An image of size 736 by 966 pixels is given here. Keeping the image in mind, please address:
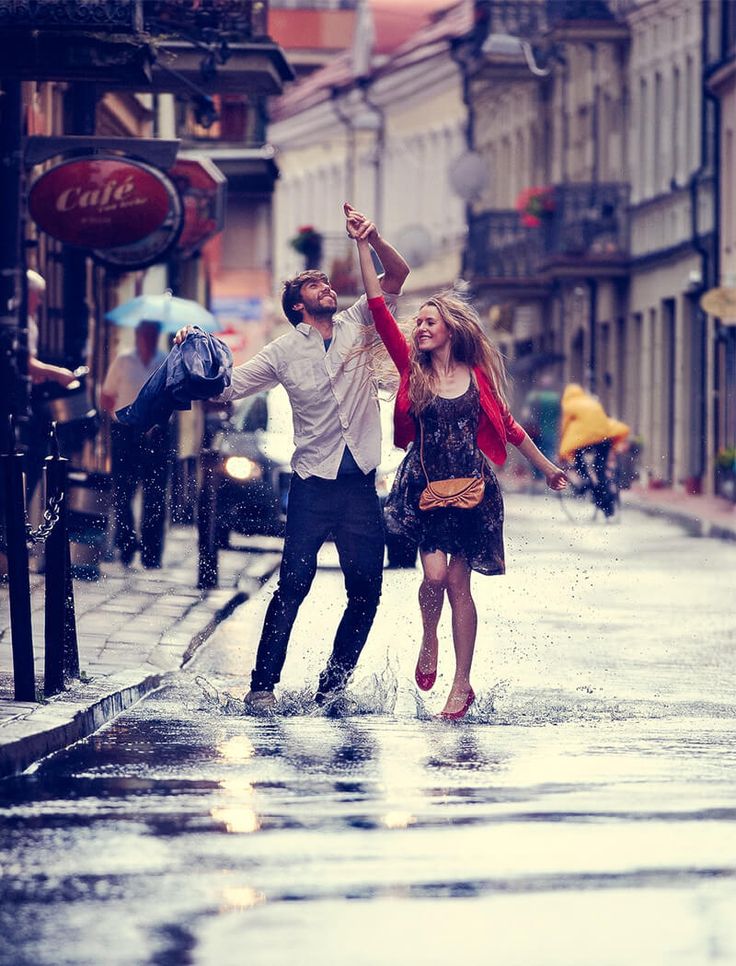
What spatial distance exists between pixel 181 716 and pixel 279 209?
7677 cm

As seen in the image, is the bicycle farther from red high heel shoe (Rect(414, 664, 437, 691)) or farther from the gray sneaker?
the gray sneaker

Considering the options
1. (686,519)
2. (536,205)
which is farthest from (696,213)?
(686,519)

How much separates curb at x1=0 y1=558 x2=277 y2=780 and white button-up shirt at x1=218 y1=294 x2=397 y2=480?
1.18 metres

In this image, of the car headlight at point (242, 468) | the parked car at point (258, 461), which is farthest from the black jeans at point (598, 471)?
the car headlight at point (242, 468)

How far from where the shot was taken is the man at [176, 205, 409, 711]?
37.1 ft

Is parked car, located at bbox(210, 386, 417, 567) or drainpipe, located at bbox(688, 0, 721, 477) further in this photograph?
drainpipe, located at bbox(688, 0, 721, 477)

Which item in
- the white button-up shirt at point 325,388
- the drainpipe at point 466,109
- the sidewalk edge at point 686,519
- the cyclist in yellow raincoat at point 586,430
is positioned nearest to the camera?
the white button-up shirt at point 325,388

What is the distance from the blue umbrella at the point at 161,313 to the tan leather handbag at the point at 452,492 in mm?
12346

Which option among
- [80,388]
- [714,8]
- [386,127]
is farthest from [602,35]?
[80,388]

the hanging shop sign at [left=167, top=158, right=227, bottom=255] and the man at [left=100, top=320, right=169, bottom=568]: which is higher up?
the hanging shop sign at [left=167, top=158, right=227, bottom=255]

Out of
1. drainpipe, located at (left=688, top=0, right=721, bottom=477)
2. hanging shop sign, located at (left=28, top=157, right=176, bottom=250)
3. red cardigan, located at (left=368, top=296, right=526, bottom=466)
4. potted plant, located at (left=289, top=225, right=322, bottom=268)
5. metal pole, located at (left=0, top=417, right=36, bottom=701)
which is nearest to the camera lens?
metal pole, located at (left=0, top=417, right=36, bottom=701)

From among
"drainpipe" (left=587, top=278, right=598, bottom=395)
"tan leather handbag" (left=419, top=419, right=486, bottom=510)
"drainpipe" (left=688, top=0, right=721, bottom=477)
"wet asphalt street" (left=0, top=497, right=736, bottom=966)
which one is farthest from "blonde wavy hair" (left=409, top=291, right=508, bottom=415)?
"drainpipe" (left=587, top=278, right=598, bottom=395)

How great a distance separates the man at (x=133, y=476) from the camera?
19969 mm

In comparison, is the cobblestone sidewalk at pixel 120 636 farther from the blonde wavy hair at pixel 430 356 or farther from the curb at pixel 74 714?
the blonde wavy hair at pixel 430 356
